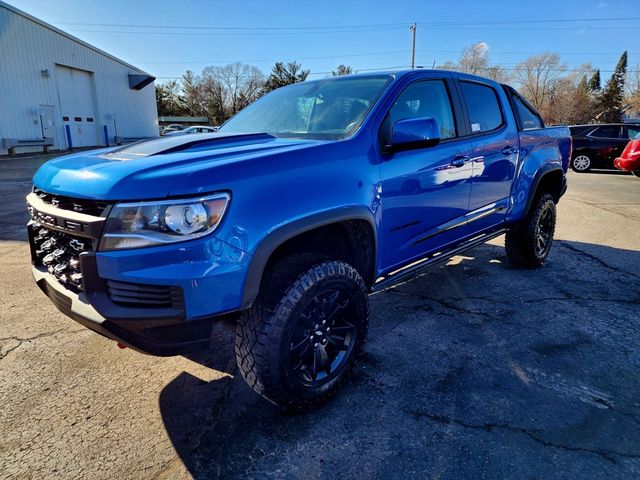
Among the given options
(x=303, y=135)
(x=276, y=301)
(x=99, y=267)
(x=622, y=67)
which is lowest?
(x=276, y=301)

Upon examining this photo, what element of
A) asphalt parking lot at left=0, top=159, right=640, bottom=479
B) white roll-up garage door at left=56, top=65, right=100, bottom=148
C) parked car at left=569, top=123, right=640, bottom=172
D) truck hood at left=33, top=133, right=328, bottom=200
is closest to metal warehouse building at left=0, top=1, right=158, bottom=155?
white roll-up garage door at left=56, top=65, right=100, bottom=148

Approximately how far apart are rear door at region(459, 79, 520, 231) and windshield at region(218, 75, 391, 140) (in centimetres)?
105

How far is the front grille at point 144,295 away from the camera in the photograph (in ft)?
5.86

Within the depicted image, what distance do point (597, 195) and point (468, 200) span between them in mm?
8446

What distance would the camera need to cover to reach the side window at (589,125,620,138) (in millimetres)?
14156

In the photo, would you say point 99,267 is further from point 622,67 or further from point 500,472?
point 622,67

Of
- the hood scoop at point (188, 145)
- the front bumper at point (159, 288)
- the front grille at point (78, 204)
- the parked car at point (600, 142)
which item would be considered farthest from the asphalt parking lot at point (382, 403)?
the parked car at point (600, 142)

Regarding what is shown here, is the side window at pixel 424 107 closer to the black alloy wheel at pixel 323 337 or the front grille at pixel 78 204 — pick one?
the black alloy wheel at pixel 323 337

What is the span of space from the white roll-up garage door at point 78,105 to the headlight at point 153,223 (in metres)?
27.8

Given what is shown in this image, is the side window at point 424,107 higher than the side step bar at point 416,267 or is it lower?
higher

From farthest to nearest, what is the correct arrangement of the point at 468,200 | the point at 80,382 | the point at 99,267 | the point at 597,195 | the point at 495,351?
the point at 597,195, the point at 468,200, the point at 495,351, the point at 80,382, the point at 99,267

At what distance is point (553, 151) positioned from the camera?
4.69 meters

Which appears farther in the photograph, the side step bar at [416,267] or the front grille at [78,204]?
the side step bar at [416,267]

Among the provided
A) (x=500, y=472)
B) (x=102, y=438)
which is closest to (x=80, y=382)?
(x=102, y=438)
